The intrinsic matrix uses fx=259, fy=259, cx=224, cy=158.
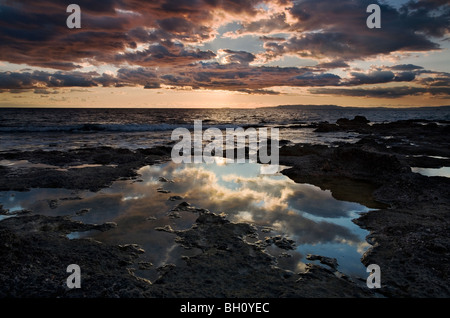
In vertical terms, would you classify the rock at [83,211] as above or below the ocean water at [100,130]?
below

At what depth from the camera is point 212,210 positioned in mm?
8500

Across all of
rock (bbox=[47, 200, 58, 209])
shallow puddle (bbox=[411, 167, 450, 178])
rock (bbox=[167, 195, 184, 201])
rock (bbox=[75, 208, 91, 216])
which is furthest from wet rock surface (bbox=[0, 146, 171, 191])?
shallow puddle (bbox=[411, 167, 450, 178])

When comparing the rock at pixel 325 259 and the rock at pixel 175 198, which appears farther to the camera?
the rock at pixel 175 198

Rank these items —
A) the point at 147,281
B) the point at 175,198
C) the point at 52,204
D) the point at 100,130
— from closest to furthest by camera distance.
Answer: the point at 147,281 < the point at 52,204 < the point at 175,198 < the point at 100,130

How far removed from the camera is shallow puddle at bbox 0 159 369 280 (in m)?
5.99

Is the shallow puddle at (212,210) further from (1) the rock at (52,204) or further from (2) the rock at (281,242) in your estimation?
(2) the rock at (281,242)

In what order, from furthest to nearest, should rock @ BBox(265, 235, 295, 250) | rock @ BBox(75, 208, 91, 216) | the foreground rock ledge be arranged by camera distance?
rock @ BBox(75, 208, 91, 216)
rock @ BBox(265, 235, 295, 250)
the foreground rock ledge

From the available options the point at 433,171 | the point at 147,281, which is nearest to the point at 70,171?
the point at 147,281

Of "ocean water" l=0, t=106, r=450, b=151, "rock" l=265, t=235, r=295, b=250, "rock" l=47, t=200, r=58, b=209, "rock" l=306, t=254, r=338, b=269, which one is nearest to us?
"rock" l=306, t=254, r=338, b=269

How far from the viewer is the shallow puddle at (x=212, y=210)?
5988 millimetres

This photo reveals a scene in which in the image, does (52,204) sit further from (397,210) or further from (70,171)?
(397,210)

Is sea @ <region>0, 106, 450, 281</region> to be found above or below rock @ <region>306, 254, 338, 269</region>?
above

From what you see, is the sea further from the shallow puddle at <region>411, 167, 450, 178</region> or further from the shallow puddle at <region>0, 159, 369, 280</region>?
the shallow puddle at <region>411, 167, 450, 178</region>

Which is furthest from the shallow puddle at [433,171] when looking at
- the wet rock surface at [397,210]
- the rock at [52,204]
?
the rock at [52,204]
